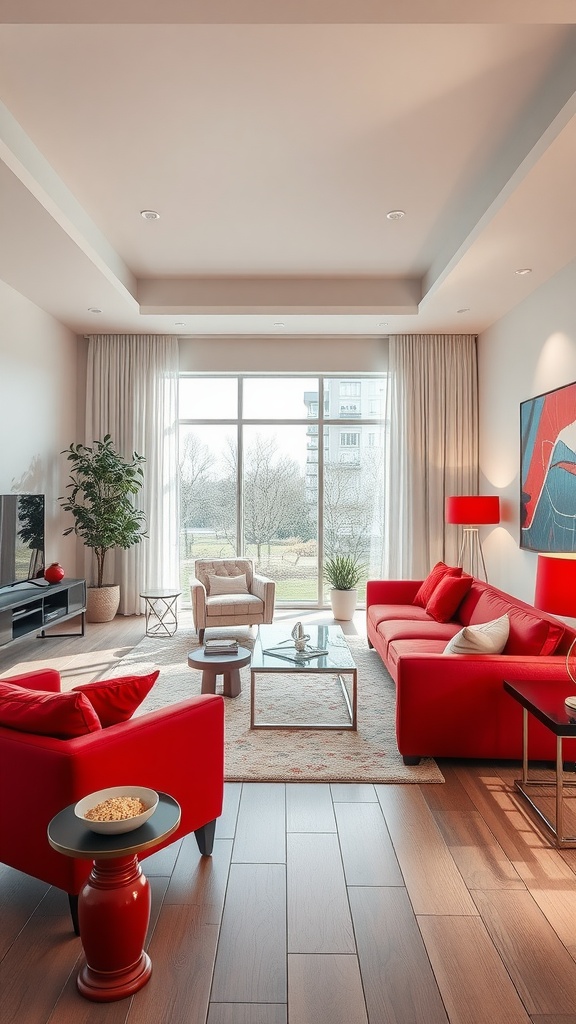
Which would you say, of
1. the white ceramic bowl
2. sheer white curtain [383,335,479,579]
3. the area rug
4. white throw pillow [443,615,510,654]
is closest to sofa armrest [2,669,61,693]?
the white ceramic bowl

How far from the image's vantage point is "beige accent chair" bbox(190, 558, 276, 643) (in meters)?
5.55

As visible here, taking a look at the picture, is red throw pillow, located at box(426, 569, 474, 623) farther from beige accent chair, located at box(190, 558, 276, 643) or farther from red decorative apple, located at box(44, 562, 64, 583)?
red decorative apple, located at box(44, 562, 64, 583)

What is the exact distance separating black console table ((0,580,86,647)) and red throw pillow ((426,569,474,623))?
3.06 metres

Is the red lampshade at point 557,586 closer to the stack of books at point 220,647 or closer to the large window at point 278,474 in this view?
the stack of books at point 220,647

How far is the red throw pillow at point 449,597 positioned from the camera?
4.63 metres

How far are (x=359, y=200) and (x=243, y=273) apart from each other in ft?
5.63

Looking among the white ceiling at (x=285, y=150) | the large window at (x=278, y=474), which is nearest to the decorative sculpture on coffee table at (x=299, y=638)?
the white ceiling at (x=285, y=150)

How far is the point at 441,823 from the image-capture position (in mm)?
2602

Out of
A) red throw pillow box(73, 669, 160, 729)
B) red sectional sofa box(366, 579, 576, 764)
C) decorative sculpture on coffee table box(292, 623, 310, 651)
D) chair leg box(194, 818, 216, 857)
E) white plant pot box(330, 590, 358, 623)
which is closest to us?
red throw pillow box(73, 669, 160, 729)

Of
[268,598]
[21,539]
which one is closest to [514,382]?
[268,598]

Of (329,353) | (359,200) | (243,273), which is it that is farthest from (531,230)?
(329,353)

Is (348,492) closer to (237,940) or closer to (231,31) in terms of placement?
(231,31)

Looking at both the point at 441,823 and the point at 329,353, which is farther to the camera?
the point at 329,353

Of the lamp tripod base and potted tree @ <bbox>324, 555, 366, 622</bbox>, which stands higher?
the lamp tripod base
